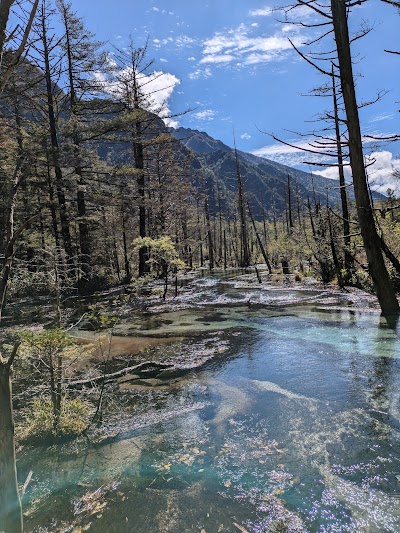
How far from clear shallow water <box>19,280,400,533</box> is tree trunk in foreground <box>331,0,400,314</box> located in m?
2.61

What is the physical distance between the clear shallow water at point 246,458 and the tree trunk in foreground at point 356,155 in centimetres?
261

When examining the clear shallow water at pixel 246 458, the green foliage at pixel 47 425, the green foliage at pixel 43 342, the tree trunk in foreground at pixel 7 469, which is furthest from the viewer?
the green foliage at pixel 47 425

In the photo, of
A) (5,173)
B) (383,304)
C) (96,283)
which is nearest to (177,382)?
(383,304)

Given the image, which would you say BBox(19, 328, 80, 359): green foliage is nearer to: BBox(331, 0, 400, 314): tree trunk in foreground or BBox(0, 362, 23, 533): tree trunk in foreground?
BBox(0, 362, 23, 533): tree trunk in foreground

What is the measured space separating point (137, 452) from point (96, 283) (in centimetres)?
1644

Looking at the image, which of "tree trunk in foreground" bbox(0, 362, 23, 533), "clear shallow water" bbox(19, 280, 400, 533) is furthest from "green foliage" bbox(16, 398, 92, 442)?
Answer: "tree trunk in foreground" bbox(0, 362, 23, 533)

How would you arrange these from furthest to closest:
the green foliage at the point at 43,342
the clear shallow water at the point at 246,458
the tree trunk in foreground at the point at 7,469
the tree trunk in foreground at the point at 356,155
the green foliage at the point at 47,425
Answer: the tree trunk in foreground at the point at 356,155 < the green foliage at the point at 47,425 < the green foliage at the point at 43,342 < the clear shallow water at the point at 246,458 < the tree trunk in foreground at the point at 7,469

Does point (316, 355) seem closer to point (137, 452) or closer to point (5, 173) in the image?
point (137, 452)

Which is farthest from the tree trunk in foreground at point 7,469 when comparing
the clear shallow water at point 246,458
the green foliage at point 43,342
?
the green foliage at point 43,342

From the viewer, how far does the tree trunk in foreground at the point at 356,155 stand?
8.70 meters

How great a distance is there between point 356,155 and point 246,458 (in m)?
7.59

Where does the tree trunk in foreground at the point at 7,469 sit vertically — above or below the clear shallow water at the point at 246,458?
above

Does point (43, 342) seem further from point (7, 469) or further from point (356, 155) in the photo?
point (356, 155)

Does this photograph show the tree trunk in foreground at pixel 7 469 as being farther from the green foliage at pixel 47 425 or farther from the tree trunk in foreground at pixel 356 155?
the tree trunk in foreground at pixel 356 155
